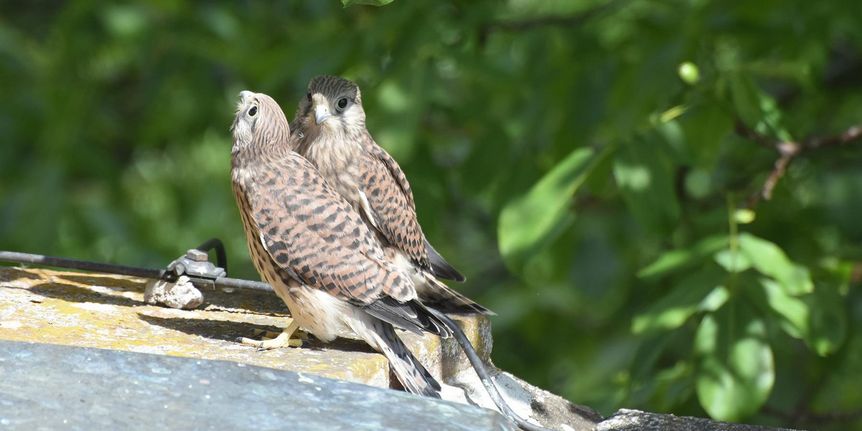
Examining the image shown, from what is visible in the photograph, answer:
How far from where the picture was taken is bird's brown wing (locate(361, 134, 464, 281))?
3.04m

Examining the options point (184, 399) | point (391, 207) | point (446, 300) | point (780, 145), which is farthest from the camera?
point (780, 145)

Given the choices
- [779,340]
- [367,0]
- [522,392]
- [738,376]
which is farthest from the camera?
[779,340]

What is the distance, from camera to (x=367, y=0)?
2.11 metres

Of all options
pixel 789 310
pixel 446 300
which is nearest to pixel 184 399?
pixel 446 300

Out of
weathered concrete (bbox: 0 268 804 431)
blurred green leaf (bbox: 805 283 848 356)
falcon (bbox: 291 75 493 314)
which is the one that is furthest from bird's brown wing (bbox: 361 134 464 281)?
blurred green leaf (bbox: 805 283 848 356)

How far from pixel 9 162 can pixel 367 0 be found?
4.13m

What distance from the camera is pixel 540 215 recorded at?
3533mm

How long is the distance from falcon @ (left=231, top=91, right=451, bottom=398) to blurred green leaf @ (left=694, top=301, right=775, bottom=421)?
116 centimetres

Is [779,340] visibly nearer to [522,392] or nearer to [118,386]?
[522,392]

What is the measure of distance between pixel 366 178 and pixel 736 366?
1.18 meters

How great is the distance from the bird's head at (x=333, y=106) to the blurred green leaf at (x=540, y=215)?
58 cm

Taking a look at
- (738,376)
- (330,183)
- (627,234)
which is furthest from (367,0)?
(627,234)

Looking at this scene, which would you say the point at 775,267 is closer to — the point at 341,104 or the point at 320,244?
the point at 341,104

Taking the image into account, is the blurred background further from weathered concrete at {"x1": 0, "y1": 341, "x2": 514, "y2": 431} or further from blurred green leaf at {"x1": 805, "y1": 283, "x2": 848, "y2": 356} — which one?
weathered concrete at {"x1": 0, "y1": 341, "x2": 514, "y2": 431}
